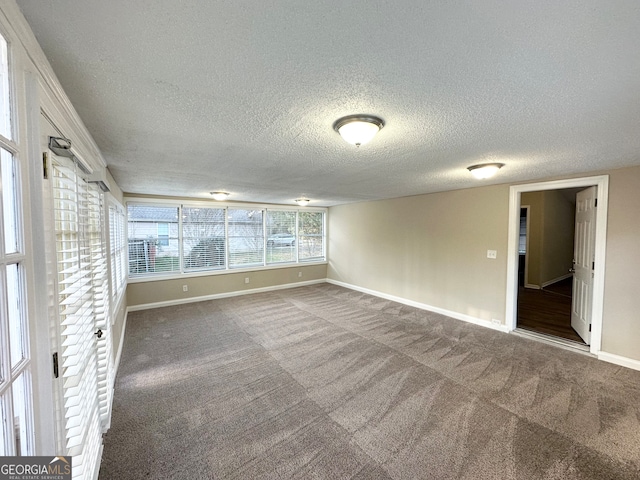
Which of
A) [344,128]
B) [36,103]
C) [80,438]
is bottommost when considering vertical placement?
[80,438]

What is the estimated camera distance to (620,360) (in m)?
2.87

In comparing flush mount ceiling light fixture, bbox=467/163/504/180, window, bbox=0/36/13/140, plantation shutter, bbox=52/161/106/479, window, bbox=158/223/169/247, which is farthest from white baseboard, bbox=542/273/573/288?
window, bbox=158/223/169/247

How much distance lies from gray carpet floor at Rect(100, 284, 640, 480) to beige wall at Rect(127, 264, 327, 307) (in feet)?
4.54

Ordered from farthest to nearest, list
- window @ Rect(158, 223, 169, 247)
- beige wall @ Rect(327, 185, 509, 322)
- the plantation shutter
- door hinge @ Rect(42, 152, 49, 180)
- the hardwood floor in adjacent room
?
window @ Rect(158, 223, 169, 247) < beige wall @ Rect(327, 185, 509, 322) < the hardwood floor in adjacent room < the plantation shutter < door hinge @ Rect(42, 152, 49, 180)

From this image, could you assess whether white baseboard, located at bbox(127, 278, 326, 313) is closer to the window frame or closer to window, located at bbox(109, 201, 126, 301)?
the window frame

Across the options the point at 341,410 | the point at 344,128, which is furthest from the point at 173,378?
the point at 344,128

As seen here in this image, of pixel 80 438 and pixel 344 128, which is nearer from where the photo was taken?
pixel 80 438

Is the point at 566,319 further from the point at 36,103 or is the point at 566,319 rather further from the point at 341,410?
the point at 36,103

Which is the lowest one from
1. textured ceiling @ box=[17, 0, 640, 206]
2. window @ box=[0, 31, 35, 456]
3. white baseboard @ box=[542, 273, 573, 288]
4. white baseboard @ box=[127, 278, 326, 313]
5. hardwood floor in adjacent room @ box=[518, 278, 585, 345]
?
hardwood floor in adjacent room @ box=[518, 278, 585, 345]

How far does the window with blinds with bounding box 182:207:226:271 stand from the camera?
18.0 feet

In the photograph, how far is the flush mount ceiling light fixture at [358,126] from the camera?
1619mm

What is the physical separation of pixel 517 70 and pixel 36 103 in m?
2.01

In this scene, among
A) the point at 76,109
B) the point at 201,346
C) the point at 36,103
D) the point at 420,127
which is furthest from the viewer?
the point at 201,346

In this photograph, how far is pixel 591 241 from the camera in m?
3.20
